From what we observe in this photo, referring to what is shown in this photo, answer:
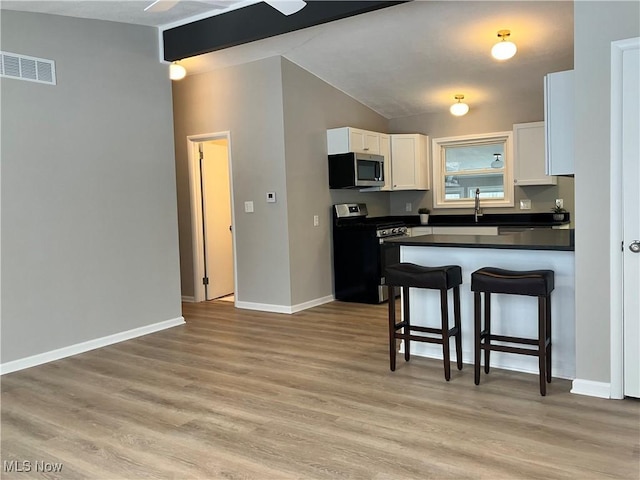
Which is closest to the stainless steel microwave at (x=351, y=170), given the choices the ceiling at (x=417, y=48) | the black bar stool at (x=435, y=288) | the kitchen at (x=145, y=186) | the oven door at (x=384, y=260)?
the kitchen at (x=145, y=186)

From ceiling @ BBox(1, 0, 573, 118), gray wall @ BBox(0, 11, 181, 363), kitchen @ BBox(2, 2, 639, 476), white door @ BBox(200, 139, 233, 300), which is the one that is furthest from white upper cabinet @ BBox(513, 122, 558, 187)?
gray wall @ BBox(0, 11, 181, 363)

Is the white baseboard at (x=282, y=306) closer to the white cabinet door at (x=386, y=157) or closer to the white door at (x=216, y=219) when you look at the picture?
the white door at (x=216, y=219)

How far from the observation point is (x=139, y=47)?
16.0ft

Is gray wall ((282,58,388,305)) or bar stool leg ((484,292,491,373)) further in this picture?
gray wall ((282,58,388,305))

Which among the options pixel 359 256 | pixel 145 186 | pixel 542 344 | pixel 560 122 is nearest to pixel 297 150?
pixel 359 256

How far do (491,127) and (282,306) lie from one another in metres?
3.48

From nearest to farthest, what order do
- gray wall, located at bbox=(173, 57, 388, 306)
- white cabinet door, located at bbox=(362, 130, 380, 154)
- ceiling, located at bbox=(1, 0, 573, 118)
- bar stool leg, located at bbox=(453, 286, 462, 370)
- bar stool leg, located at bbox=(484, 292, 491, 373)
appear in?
1. bar stool leg, located at bbox=(484, 292, 491, 373)
2. bar stool leg, located at bbox=(453, 286, 462, 370)
3. ceiling, located at bbox=(1, 0, 573, 118)
4. gray wall, located at bbox=(173, 57, 388, 306)
5. white cabinet door, located at bbox=(362, 130, 380, 154)

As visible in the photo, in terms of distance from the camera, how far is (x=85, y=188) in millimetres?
4414

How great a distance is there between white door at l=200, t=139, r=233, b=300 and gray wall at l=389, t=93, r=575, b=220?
7.76 feet

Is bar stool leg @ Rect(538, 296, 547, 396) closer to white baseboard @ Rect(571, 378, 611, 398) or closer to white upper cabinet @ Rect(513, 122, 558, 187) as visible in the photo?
white baseboard @ Rect(571, 378, 611, 398)

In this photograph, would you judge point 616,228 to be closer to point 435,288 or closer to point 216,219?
point 435,288

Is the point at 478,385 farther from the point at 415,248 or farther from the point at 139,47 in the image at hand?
the point at 139,47

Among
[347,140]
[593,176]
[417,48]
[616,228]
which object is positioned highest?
[417,48]

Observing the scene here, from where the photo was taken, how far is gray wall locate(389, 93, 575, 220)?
633cm
